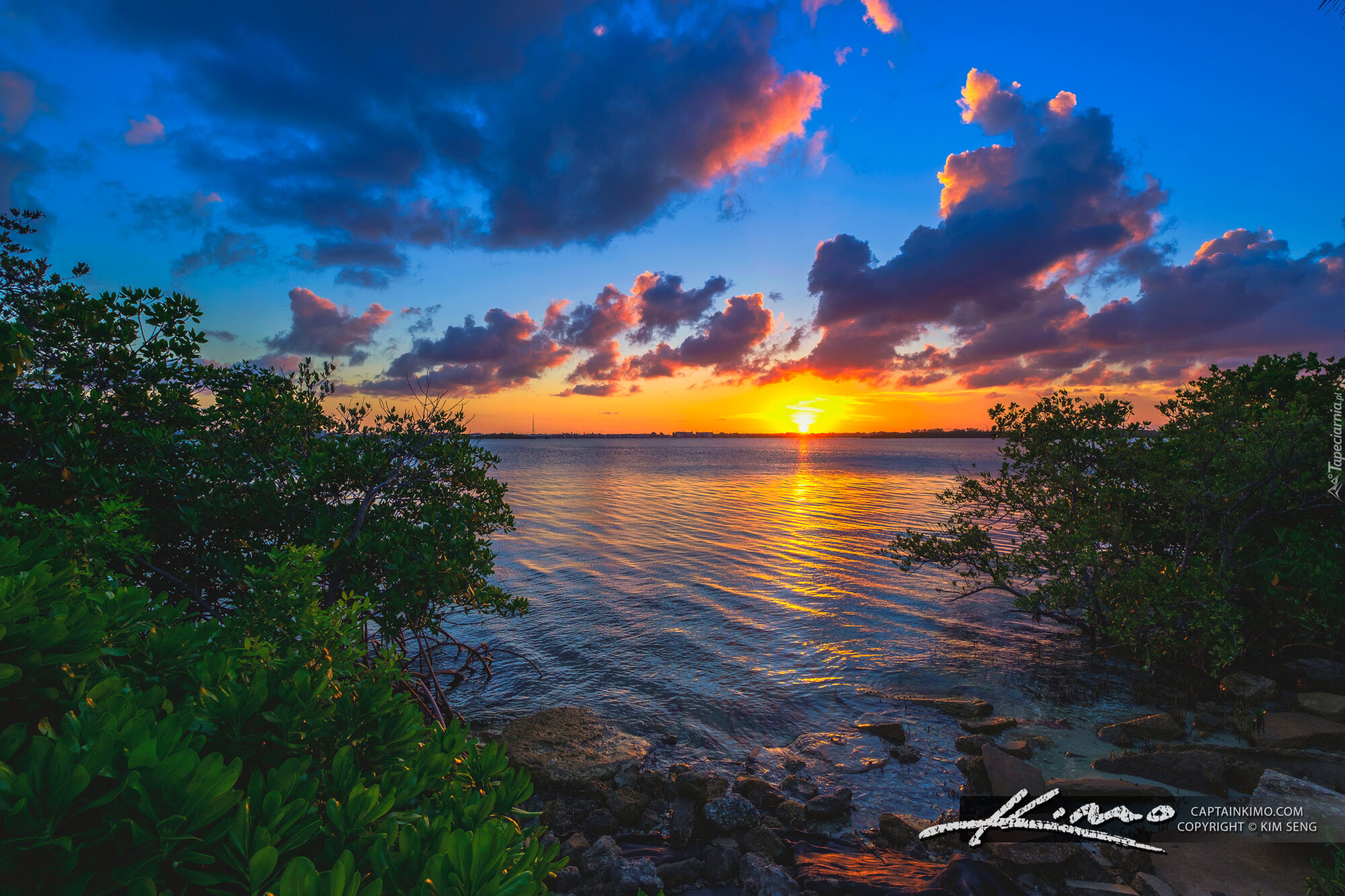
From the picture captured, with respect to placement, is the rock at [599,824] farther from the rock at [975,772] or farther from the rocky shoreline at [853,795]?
the rock at [975,772]

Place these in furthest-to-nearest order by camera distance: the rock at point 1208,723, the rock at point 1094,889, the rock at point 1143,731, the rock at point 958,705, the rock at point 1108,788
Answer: the rock at point 958,705, the rock at point 1208,723, the rock at point 1143,731, the rock at point 1108,788, the rock at point 1094,889

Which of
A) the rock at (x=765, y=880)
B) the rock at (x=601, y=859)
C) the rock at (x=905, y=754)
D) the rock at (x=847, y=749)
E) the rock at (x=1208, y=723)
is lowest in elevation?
the rock at (x=847, y=749)

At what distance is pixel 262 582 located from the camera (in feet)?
13.9

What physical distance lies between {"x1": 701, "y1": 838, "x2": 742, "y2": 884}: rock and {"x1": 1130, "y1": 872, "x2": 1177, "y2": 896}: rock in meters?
4.84

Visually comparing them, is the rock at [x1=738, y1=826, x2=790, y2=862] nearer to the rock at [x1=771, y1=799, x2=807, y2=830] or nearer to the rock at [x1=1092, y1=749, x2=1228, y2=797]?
the rock at [x1=771, y1=799, x2=807, y2=830]

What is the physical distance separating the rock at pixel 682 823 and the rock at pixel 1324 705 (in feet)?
39.9

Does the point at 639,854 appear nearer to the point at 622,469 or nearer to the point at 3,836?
the point at 3,836

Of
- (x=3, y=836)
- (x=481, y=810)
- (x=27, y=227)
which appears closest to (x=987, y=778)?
(x=481, y=810)

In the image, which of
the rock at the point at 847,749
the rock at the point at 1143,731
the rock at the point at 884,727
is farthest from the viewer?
the rock at the point at 884,727

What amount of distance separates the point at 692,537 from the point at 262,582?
27.5 metres

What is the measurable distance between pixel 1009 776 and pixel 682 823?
17.5 feet

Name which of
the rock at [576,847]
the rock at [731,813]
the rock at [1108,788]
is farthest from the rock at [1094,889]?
the rock at [576,847]

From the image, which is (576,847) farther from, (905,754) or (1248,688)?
(1248,688)

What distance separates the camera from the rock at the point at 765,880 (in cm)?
645
